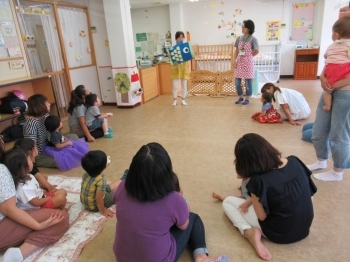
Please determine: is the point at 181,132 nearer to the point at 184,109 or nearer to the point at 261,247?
the point at 184,109

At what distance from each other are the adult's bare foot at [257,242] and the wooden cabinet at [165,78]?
4567 mm

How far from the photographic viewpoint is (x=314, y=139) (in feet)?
7.06

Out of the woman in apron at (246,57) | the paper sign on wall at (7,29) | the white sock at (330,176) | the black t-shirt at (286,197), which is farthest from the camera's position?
the woman in apron at (246,57)

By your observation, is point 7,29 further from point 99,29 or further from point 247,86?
point 247,86

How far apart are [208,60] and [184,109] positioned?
3035 mm

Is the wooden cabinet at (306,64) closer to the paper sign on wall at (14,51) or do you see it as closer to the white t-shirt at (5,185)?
the paper sign on wall at (14,51)

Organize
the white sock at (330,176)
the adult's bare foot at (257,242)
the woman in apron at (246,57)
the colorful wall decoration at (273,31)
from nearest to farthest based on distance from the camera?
the adult's bare foot at (257,242) → the white sock at (330,176) → the woman in apron at (246,57) → the colorful wall decoration at (273,31)

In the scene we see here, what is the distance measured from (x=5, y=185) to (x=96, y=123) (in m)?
2.07

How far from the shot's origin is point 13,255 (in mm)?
1466

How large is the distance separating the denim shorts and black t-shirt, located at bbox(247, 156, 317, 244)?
2.51m

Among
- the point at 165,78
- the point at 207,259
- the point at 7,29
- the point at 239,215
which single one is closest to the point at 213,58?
the point at 165,78

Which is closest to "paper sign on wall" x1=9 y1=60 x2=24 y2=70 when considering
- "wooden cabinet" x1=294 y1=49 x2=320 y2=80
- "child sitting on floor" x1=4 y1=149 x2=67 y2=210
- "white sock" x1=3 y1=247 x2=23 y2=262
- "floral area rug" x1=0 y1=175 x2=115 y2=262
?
"floral area rug" x1=0 y1=175 x2=115 y2=262

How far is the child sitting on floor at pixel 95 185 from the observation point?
174 centimetres

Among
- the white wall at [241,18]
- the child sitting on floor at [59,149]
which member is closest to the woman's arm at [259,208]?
the child sitting on floor at [59,149]
